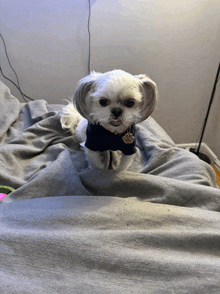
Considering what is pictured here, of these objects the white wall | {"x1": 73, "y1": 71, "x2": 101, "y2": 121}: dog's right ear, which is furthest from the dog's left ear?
the white wall

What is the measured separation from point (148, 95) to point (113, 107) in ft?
0.62

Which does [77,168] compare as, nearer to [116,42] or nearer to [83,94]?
[83,94]

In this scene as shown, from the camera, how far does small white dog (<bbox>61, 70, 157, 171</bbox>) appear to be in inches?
33.8

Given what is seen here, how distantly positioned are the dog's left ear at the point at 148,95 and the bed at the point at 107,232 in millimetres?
299

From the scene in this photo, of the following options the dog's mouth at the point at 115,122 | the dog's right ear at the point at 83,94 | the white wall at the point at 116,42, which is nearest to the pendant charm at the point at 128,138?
the dog's mouth at the point at 115,122

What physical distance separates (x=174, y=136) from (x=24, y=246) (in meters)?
2.26

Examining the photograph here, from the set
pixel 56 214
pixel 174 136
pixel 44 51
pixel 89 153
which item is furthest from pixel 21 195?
pixel 174 136

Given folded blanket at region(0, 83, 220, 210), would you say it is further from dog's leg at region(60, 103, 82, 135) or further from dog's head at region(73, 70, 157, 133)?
dog's head at region(73, 70, 157, 133)

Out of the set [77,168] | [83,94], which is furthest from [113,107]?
[77,168]

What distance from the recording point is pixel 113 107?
2.87 feet

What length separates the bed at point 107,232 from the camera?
1.51 ft

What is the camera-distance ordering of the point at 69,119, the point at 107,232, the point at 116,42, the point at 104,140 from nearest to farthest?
the point at 107,232 < the point at 104,140 < the point at 69,119 < the point at 116,42

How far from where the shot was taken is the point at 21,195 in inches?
30.6

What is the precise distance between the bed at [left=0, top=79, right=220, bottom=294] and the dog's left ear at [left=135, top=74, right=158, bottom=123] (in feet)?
0.98
